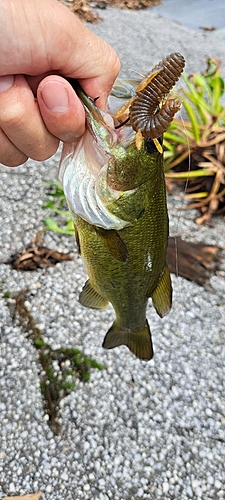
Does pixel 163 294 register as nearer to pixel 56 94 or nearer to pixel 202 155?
pixel 56 94

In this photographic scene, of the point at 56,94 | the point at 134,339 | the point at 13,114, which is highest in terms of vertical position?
the point at 56,94

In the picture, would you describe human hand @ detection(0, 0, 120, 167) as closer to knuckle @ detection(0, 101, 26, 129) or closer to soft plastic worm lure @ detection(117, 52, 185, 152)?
knuckle @ detection(0, 101, 26, 129)

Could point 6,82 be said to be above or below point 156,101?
below

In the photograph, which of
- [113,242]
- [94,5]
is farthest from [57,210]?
[94,5]

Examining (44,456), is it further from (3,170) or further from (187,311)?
(3,170)

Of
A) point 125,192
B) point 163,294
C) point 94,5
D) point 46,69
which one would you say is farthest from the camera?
point 94,5

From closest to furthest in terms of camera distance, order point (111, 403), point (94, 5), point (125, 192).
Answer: point (125, 192), point (111, 403), point (94, 5)
